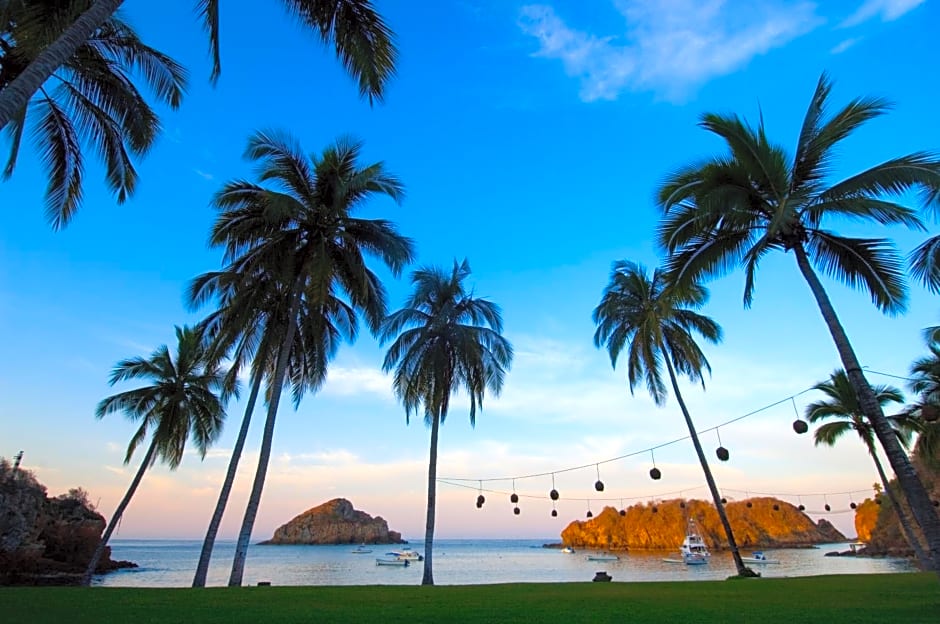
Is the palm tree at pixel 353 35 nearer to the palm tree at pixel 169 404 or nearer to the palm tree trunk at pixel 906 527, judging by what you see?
the palm tree at pixel 169 404

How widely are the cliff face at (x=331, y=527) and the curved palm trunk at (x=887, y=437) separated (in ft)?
526

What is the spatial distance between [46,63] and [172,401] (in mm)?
22934

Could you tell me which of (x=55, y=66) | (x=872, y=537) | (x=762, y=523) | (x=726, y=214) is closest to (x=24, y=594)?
(x=55, y=66)

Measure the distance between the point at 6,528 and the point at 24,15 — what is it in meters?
30.0

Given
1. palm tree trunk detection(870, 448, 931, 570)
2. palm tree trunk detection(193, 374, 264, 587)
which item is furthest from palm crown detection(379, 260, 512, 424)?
palm tree trunk detection(870, 448, 931, 570)

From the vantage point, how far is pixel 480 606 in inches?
412

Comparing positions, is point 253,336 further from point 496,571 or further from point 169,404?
point 496,571

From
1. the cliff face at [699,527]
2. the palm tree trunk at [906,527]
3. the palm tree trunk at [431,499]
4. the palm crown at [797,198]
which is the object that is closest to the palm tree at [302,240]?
the palm tree trunk at [431,499]

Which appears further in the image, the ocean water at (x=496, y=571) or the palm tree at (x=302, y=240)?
the ocean water at (x=496, y=571)

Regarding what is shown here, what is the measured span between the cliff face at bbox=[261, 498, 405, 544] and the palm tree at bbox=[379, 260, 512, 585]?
145 meters

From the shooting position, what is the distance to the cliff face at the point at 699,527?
8969 cm

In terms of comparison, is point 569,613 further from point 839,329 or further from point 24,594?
point 24,594

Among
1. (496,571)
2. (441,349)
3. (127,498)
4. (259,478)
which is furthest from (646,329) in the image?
(496,571)

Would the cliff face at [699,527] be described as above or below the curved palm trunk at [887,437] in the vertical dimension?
above
